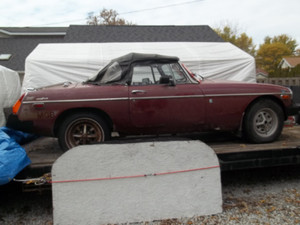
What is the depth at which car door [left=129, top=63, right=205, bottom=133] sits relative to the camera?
3.98m

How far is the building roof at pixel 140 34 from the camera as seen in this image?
14242 millimetres

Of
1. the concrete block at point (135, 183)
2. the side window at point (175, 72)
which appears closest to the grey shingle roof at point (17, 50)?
the side window at point (175, 72)

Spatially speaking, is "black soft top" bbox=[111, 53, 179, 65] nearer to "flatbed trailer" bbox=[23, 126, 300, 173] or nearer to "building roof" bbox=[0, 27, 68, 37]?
"flatbed trailer" bbox=[23, 126, 300, 173]

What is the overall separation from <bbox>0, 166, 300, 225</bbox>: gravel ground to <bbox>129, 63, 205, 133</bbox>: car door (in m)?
1.20

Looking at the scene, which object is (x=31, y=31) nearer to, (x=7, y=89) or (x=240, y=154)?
(x=7, y=89)

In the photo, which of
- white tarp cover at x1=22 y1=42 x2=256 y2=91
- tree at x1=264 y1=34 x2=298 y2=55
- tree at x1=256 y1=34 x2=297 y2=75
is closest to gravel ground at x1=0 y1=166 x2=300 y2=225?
white tarp cover at x1=22 y1=42 x2=256 y2=91

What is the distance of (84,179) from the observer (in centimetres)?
315

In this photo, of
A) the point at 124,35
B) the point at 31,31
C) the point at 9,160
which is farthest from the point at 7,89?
the point at 31,31

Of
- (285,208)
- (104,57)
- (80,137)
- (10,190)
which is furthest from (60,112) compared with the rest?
(104,57)

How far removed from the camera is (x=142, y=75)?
4250 millimetres

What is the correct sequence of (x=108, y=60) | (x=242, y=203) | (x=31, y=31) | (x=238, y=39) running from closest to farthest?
(x=242, y=203) < (x=108, y=60) < (x=31, y=31) < (x=238, y=39)

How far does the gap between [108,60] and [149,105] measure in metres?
4.47

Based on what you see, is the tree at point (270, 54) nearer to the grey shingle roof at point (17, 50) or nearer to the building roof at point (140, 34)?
the building roof at point (140, 34)

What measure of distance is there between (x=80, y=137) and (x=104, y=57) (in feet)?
15.2
